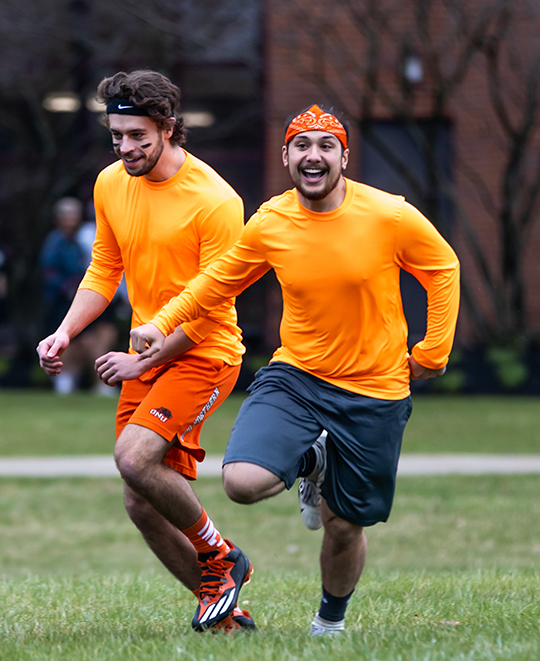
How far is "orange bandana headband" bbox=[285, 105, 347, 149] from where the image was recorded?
13.9 ft

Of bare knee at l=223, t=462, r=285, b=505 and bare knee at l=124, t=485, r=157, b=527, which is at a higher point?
bare knee at l=223, t=462, r=285, b=505

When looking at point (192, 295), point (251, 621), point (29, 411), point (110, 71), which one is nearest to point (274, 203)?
point (192, 295)

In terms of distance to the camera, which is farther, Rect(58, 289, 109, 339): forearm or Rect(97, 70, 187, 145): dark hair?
Rect(58, 289, 109, 339): forearm

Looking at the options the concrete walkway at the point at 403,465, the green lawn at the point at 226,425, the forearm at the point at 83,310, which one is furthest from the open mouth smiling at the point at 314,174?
the green lawn at the point at 226,425

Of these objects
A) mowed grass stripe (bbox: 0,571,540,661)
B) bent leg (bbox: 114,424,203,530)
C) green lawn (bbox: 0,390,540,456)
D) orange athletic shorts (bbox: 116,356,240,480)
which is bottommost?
green lawn (bbox: 0,390,540,456)

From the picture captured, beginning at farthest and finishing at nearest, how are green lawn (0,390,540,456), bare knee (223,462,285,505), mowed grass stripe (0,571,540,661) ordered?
1. green lawn (0,390,540,456)
2. bare knee (223,462,285,505)
3. mowed grass stripe (0,571,540,661)

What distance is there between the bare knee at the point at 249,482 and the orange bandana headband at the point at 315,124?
1.40 metres

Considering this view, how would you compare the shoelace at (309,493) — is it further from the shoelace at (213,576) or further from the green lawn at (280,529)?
the green lawn at (280,529)

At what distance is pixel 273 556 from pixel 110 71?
11572mm

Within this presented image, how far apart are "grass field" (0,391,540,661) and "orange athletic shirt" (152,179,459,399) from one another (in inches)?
44.6

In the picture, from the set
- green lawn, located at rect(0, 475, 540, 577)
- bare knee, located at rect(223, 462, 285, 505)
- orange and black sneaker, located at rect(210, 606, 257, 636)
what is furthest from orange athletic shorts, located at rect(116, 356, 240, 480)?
green lawn, located at rect(0, 475, 540, 577)

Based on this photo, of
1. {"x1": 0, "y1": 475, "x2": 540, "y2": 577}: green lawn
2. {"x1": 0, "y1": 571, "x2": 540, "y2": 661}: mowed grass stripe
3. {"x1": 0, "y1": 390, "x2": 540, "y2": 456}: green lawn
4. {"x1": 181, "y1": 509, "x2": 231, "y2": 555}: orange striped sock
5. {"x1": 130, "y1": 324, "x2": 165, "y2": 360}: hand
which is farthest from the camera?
{"x1": 0, "y1": 390, "x2": 540, "y2": 456}: green lawn

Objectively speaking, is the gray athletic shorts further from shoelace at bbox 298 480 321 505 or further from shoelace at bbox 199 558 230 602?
shoelace at bbox 199 558 230 602

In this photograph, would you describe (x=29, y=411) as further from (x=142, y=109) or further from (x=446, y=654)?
(x=446, y=654)
